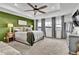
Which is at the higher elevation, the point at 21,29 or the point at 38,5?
the point at 38,5

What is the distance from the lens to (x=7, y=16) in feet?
6.75

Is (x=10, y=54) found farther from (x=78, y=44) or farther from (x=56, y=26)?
(x=78, y=44)

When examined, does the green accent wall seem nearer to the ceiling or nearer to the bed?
the ceiling

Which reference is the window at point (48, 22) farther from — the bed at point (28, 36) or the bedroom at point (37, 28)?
the bed at point (28, 36)

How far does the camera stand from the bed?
2129 mm

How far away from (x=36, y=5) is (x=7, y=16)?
2.20 feet

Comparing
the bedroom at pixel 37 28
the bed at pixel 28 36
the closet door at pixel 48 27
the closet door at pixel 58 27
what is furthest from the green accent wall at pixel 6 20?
the closet door at pixel 58 27

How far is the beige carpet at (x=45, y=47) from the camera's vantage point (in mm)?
1987

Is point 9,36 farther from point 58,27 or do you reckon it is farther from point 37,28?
point 58,27

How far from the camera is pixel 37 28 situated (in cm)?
219

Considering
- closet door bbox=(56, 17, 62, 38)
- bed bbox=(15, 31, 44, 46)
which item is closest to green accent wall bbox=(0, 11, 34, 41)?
bed bbox=(15, 31, 44, 46)

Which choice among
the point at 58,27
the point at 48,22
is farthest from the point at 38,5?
the point at 58,27

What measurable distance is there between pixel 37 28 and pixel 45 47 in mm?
467
